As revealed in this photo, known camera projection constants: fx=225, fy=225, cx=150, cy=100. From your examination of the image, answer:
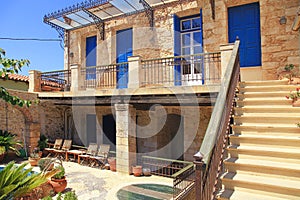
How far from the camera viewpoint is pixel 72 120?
39.3 feet

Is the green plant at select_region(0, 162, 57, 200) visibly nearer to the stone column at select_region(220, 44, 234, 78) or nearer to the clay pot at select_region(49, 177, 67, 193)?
the clay pot at select_region(49, 177, 67, 193)

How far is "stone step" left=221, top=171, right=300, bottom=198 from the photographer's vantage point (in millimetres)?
2864

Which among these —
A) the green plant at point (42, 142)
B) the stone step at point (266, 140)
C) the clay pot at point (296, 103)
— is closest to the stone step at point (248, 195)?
the stone step at point (266, 140)

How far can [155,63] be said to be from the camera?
7.93 m

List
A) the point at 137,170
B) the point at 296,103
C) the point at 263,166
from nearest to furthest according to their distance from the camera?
the point at 263,166 < the point at 296,103 < the point at 137,170

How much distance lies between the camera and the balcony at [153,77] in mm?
6898

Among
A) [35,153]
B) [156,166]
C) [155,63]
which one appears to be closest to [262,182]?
[156,166]

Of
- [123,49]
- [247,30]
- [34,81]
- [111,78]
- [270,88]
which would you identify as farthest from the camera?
[123,49]

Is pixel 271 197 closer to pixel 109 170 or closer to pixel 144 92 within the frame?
pixel 144 92

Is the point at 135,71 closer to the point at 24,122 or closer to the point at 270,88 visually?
the point at 270,88

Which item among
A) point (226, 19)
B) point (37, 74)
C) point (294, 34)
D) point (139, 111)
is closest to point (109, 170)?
point (139, 111)

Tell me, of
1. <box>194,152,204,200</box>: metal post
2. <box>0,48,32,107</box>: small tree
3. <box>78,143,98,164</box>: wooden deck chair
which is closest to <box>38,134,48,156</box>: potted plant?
<box>78,143,98,164</box>: wooden deck chair

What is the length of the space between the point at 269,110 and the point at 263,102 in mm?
338

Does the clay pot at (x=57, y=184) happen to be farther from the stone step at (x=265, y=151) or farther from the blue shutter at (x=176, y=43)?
the blue shutter at (x=176, y=43)
